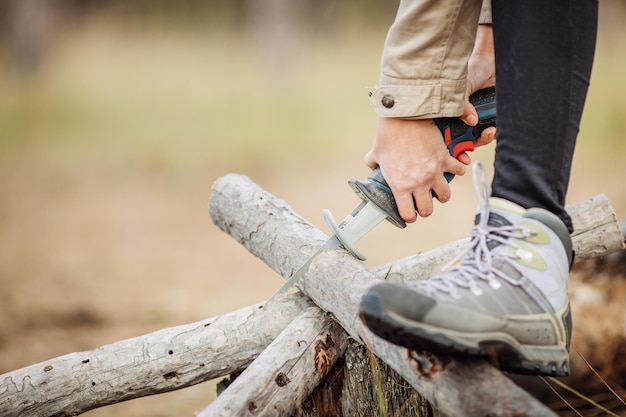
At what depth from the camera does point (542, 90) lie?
968mm

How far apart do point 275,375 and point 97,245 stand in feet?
10.6

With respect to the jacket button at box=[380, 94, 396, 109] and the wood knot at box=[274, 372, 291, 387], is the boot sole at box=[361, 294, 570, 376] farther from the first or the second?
the jacket button at box=[380, 94, 396, 109]

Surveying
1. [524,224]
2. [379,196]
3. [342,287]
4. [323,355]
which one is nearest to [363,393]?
[323,355]

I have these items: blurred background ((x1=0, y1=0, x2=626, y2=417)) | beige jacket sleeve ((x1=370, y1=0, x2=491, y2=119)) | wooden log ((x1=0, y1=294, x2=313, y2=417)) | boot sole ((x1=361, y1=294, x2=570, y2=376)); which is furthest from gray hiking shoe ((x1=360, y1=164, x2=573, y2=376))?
blurred background ((x1=0, y1=0, x2=626, y2=417))

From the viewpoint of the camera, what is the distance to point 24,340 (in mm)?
2777

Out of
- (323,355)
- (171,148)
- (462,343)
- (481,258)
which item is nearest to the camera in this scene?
(462,343)

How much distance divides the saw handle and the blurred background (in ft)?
3.60

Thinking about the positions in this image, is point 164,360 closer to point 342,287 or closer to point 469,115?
point 342,287

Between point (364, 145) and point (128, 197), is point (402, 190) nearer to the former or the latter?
point (128, 197)

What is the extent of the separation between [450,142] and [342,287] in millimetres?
374

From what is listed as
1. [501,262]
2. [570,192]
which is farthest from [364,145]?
[501,262]

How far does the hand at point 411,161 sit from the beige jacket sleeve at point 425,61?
0.14 feet

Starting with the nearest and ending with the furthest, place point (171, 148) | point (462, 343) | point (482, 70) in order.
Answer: point (462, 343) → point (482, 70) → point (171, 148)

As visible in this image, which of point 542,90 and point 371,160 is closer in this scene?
point 542,90
